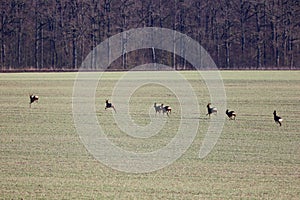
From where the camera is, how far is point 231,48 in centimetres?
8481

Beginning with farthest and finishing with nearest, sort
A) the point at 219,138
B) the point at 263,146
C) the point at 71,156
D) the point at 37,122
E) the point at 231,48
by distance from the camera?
the point at 231,48 < the point at 37,122 < the point at 219,138 < the point at 263,146 < the point at 71,156

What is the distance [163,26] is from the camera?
85438mm

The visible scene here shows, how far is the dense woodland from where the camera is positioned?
81188 mm

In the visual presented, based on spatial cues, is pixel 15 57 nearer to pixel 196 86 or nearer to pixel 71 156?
pixel 196 86

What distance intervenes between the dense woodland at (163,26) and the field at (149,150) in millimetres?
51469

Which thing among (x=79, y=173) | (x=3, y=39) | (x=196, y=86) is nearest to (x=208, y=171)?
(x=79, y=173)

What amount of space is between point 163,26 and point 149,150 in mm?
68680

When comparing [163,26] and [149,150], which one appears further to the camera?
[163,26]

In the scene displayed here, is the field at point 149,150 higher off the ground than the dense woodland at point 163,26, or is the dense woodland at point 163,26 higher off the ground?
the dense woodland at point 163,26

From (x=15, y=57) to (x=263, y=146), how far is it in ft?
213

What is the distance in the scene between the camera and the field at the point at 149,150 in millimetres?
12602

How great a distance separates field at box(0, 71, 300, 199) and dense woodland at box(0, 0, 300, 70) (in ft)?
169

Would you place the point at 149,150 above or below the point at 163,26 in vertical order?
below

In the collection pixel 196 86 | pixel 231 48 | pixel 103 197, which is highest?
pixel 231 48
